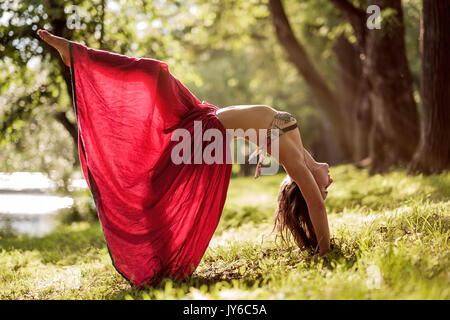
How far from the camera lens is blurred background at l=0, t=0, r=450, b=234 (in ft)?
22.5

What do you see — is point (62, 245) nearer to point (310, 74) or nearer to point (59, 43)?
point (59, 43)

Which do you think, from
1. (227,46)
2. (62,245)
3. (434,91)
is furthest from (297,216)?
(227,46)

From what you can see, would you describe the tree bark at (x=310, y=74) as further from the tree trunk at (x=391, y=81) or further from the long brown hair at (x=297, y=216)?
the long brown hair at (x=297, y=216)

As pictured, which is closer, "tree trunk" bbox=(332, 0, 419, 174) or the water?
"tree trunk" bbox=(332, 0, 419, 174)

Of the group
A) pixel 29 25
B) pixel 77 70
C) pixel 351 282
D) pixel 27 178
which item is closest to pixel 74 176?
pixel 27 178

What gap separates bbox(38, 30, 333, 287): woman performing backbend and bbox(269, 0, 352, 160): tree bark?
778 centimetres

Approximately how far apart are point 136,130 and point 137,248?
1001mm

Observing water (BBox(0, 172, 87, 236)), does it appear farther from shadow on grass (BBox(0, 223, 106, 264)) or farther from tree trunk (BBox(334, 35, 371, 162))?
tree trunk (BBox(334, 35, 371, 162))

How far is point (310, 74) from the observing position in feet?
39.5

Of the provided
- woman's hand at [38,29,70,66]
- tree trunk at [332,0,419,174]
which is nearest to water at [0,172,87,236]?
woman's hand at [38,29,70,66]

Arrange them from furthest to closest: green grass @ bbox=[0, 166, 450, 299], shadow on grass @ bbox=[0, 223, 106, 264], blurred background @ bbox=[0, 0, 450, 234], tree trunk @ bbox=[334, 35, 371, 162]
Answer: tree trunk @ bbox=[334, 35, 371, 162] → blurred background @ bbox=[0, 0, 450, 234] → shadow on grass @ bbox=[0, 223, 106, 264] → green grass @ bbox=[0, 166, 450, 299]

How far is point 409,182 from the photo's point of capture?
661 centimetres

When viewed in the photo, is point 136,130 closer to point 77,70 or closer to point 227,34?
point 77,70

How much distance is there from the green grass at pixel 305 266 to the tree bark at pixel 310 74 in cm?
591
